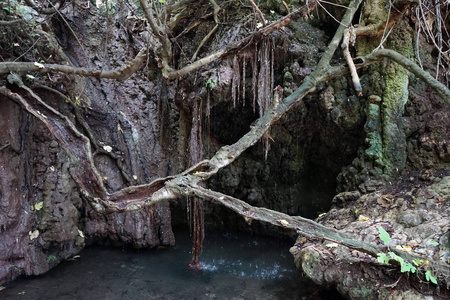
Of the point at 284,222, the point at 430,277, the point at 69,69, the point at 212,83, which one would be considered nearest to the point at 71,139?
the point at 69,69

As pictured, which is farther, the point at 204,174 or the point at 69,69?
the point at 69,69

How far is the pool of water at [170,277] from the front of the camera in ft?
14.0

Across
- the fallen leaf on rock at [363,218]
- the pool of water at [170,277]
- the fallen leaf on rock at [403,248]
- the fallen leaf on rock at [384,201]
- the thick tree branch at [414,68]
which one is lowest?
the pool of water at [170,277]

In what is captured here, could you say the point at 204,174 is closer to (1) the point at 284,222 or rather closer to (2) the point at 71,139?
(1) the point at 284,222

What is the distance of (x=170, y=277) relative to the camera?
478cm

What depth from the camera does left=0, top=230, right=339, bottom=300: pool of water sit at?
427 cm

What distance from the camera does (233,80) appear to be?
508cm

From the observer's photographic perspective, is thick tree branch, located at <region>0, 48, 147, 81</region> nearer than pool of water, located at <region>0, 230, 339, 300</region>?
Yes

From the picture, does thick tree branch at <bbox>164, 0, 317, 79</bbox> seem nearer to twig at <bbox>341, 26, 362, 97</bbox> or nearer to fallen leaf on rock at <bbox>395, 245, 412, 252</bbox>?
twig at <bbox>341, 26, 362, 97</bbox>

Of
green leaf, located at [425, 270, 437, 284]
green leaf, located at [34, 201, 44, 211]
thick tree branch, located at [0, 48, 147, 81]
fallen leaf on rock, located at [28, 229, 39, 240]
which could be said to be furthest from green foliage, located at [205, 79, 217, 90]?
green leaf, located at [425, 270, 437, 284]

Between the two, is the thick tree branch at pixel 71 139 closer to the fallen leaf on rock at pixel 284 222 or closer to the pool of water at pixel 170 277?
the pool of water at pixel 170 277

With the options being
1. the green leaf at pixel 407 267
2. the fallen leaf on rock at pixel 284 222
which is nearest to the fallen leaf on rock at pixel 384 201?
the green leaf at pixel 407 267

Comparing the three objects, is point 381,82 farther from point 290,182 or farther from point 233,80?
point 290,182

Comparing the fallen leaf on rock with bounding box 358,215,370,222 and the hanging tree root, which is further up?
the hanging tree root
